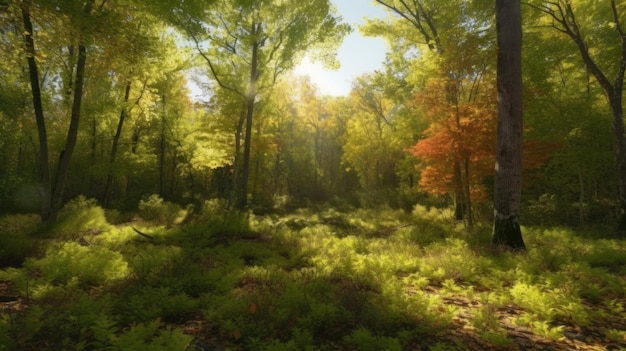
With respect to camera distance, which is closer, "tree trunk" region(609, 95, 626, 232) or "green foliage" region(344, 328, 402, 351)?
"green foliage" region(344, 328, 402, 351)

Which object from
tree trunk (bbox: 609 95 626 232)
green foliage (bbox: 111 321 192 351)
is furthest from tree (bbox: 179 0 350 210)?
green foliage (bbox: 111 321 192 351)

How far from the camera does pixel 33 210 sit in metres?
22.2

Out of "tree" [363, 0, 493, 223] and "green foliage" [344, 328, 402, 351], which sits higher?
"tree" [363, 0, 493, 223]

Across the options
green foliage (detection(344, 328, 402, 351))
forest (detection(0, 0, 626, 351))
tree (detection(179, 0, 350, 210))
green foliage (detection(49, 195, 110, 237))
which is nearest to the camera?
green foliage (detection(344, 328, 402, 351))

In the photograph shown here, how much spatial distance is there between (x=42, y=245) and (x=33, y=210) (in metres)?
20.2

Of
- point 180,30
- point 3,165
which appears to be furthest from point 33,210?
point 180,30

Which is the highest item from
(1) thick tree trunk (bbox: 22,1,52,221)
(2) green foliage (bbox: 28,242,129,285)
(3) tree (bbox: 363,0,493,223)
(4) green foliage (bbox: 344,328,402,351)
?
(3) tree (bbox: 363,0,493,223)

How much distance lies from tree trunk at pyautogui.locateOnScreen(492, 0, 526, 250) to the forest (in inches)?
1.4

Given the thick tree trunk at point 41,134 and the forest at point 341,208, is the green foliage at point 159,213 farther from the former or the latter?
the thick tree trunk at point 41,134

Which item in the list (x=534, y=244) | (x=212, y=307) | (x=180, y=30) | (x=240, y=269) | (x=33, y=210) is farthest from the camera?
(x=33, y=210)

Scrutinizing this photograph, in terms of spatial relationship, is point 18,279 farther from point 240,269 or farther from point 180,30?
point 180,30

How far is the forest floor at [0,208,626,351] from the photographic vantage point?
331cm

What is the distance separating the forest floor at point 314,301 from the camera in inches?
130

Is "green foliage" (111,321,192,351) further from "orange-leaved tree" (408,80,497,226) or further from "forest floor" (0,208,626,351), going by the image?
"orange-leaved tree" (408,80,497,226)
